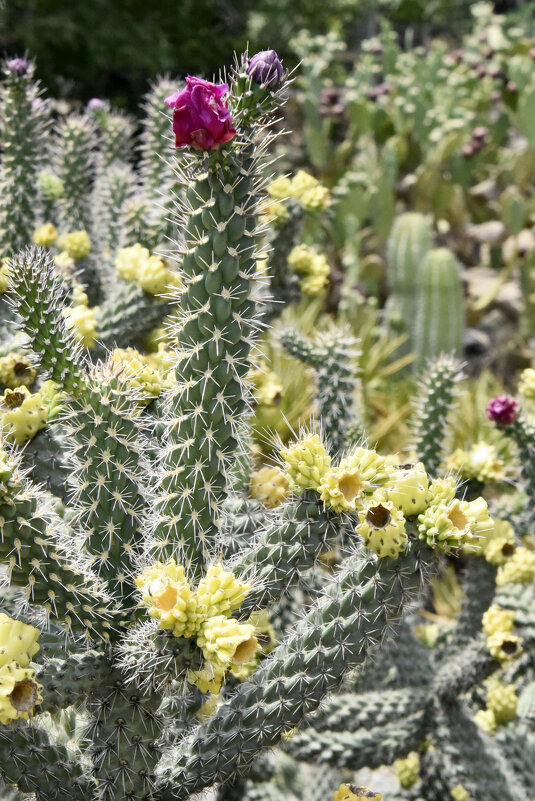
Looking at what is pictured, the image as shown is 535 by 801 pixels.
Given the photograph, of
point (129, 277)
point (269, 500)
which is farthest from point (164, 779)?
point (129, 277)

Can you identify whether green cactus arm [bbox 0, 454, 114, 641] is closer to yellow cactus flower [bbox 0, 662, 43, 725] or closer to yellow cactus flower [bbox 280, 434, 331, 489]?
yellow cactus flower [bbox 0, 662, 43, 725]

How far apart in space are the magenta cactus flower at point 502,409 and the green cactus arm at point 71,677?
4.51 feet

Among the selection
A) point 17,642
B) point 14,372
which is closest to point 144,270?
point 14,372

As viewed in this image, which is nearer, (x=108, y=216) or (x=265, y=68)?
(x=265, y=68)

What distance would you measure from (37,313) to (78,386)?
0.56 feet

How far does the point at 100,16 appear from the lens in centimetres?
850

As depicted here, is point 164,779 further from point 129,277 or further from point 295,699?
point 129,277

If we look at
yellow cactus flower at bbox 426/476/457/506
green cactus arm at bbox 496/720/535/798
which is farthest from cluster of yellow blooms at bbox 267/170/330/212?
green cactus arm at bbox 496/720/535/798

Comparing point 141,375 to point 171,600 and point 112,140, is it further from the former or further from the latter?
point 112,140

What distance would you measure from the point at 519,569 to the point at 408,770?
790mm

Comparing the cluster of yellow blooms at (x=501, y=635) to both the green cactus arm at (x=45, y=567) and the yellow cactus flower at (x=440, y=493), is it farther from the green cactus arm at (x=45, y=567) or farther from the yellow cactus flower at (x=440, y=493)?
the green cactus arm at (x=45, y=567)

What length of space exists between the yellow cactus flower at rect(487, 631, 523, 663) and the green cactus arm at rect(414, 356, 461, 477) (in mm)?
569

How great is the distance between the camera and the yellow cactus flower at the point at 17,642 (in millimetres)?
1464

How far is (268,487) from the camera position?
2.32 metres
